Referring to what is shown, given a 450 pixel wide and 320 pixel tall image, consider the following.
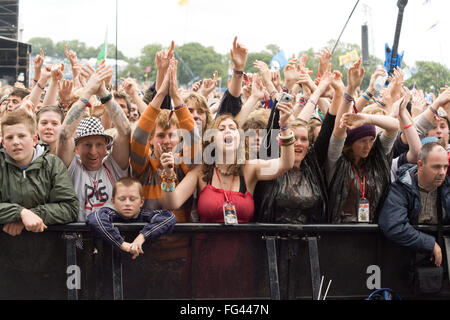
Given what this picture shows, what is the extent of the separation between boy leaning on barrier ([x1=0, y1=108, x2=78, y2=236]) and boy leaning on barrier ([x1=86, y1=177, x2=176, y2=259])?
0.77 feet

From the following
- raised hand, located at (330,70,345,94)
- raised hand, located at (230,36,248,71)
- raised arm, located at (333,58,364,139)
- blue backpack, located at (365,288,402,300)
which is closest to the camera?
blue backpack, located at (365,288,402,300)

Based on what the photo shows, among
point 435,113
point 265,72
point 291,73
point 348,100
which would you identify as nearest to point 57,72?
point 265,72

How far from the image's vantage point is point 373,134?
359 cm

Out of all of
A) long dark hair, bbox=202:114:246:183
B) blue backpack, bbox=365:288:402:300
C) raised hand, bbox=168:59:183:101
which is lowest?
blue backpack, bbox=365:288:402:300

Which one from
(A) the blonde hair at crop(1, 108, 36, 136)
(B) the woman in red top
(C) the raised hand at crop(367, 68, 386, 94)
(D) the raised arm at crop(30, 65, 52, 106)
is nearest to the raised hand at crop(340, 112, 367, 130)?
(B) the woman in red top

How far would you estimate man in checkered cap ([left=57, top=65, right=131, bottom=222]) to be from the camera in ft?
11.0

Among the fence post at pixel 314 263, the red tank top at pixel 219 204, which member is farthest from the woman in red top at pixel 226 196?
the fence post at pixel 314 263

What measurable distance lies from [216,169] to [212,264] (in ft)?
2.53

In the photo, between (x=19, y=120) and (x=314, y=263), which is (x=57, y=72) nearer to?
(x=19, y=120)

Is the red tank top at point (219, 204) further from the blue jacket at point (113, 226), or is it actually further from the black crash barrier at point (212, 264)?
the blue jacket at point (113, 226)

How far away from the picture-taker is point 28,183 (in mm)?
3016

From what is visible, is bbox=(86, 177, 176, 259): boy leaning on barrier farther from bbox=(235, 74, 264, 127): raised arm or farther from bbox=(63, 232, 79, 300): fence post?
bbox=(235, 74, 264, 127): raised arm
